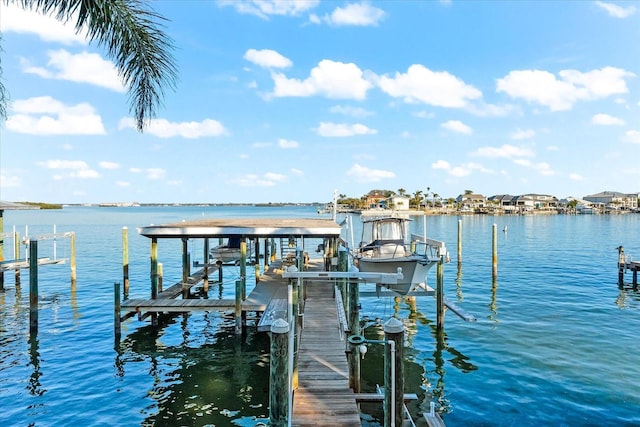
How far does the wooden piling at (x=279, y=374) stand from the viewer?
7180 millimetres

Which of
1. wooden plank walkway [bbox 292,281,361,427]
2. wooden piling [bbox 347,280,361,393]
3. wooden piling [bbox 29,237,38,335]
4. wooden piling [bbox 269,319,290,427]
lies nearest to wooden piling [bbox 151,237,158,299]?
wooden piling [bbox 29,237,38,335]

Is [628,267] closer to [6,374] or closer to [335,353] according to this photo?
[335,353]

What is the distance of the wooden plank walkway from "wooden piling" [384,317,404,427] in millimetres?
771

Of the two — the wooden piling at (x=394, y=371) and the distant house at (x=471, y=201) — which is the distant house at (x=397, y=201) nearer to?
the wooden piling at (x=394, y=371)

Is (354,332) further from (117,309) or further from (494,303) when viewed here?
(494,303)

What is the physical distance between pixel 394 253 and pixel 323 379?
932 cm

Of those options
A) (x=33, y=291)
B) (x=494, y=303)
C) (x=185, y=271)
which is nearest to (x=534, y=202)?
(x=494, y=303)

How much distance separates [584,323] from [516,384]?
9.49 m

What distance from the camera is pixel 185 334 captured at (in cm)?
1861

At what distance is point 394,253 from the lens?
18.6m

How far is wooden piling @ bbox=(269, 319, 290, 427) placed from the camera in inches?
283

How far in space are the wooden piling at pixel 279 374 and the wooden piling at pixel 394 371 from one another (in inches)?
71.4

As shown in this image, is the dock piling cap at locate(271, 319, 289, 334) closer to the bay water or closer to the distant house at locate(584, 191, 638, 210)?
the bay water

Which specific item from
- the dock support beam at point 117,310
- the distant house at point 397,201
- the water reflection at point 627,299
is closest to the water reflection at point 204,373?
the dock support beam at point 117,310
